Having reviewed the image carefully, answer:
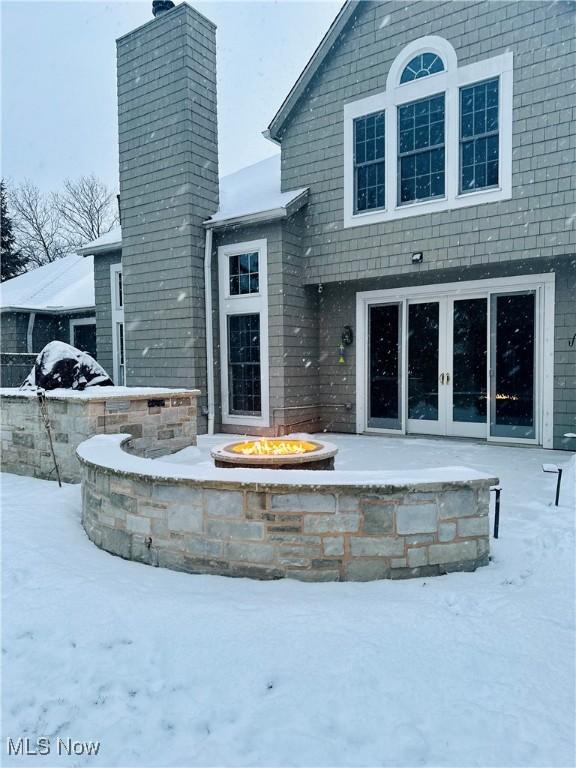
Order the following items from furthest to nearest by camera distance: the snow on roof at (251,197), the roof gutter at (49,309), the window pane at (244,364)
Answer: the roof gutter at (49,309) → the window pane at (244,364) → the snow on roof at (251,197)

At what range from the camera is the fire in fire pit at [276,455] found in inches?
172

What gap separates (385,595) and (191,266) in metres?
7.21

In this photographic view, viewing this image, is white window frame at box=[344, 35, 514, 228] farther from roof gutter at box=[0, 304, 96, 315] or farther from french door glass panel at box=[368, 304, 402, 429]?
roof gutter at box=[0, 304, 96, 315]

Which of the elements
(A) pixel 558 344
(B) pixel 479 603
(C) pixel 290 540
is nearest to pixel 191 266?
(A) pixel 558 344

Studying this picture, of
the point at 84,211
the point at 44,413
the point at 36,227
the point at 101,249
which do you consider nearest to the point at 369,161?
the point at 101,249

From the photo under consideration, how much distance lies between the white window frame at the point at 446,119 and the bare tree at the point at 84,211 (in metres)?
22.7

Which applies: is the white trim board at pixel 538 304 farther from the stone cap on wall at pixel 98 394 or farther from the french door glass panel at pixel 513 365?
the stone cap on wall at pixel 98 394

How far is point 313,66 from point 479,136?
3.07 meters

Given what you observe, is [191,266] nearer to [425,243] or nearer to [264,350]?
[264,350]

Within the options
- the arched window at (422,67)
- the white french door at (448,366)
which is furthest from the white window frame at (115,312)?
the arched window at (422,67)

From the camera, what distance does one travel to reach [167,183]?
9336 mm

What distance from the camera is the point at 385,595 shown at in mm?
2990

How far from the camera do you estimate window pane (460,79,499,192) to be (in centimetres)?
718

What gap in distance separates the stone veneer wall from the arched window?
565cm
